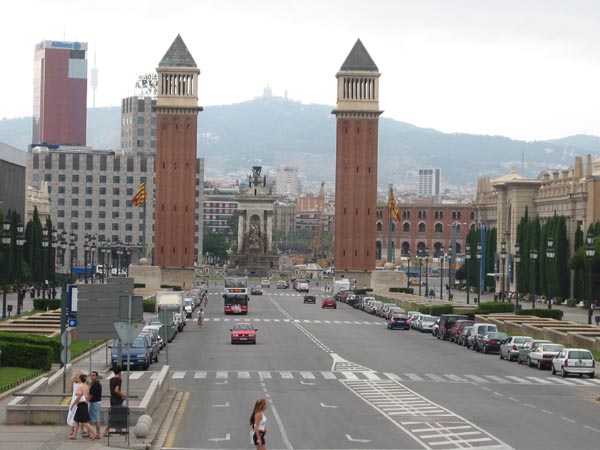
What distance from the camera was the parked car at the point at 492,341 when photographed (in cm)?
6000

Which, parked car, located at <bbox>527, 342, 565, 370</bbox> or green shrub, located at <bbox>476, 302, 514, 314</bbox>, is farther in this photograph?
green shrub, located at <bbox>476, 302, 514, 314</bbox>

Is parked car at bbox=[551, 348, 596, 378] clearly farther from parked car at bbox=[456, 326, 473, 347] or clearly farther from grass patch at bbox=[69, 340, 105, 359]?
grass patch at bbox=[69, 340, 105, 359]

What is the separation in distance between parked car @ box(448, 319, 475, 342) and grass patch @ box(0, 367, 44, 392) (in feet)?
92.6

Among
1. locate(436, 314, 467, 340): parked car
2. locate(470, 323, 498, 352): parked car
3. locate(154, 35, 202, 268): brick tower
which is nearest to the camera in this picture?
locate(470, 323, 498, 352): parked car

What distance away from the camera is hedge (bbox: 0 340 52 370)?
4469 cm

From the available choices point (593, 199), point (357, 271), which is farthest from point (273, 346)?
point (357, 271)

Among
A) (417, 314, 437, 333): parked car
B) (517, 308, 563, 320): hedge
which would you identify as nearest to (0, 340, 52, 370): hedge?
(417, 314, 437, 333): parked car

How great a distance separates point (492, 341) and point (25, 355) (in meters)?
23.2

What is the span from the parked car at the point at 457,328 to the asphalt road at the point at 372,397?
695 mm

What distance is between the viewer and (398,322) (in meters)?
80.6

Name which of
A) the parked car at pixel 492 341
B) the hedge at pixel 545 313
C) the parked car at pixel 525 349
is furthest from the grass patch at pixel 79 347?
the hedge at pixel 545 313

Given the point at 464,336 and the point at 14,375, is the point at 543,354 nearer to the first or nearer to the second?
the point at 464,336

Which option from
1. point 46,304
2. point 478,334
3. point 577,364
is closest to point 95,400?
point 577,364

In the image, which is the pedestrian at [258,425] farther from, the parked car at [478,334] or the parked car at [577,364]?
the parked car at [478,334]
